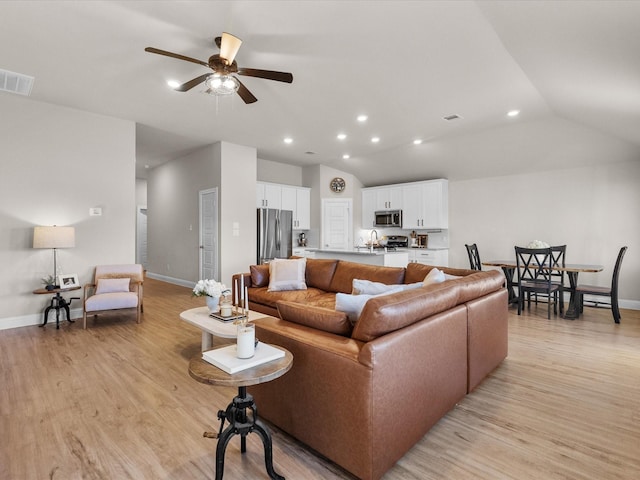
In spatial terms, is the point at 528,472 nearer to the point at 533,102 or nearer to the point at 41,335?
the point at 533,102

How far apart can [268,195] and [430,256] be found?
3.80m

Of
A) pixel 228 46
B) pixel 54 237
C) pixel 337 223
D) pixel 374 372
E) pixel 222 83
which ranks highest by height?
A: pixel 228 46

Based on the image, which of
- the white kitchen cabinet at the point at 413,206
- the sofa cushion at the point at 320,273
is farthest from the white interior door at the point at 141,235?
the white kitchen cabinet at the point at 413,206

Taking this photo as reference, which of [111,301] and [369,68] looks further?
[111,301]

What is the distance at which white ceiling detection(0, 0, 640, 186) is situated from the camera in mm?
2535

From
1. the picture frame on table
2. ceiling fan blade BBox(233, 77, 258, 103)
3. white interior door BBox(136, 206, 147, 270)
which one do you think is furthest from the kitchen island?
white interior door BBox(136, 206, 147, 270)

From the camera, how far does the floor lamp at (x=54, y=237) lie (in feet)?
13.5

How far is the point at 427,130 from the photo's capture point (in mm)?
5531

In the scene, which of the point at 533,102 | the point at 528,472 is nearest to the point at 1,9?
the point at 528,472

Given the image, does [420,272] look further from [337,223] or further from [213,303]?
[337,223]

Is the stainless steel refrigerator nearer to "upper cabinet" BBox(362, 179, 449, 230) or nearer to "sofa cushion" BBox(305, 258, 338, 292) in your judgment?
"upper cabinet" BBox(362, 179, 449, 230)

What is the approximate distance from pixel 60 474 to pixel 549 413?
2.88 metres

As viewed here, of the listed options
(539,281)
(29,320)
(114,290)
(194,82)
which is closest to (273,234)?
(114,290)

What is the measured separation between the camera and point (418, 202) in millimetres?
7461
